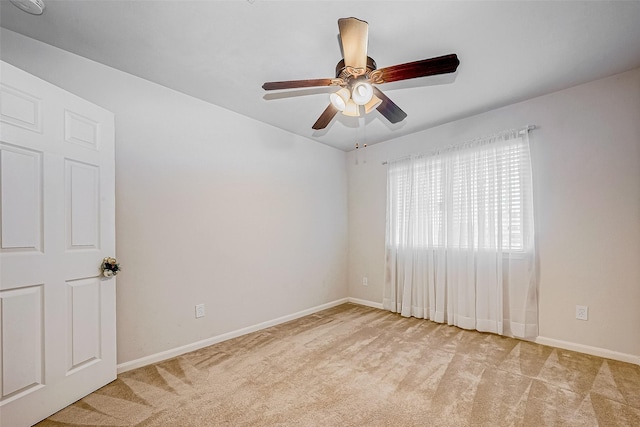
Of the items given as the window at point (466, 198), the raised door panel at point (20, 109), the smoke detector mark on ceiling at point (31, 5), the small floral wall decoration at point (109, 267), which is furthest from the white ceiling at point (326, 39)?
the small floral wall decoration at point (109, 267)

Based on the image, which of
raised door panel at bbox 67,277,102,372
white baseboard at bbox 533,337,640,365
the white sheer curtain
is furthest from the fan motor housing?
white baseboard at bbox 533,337,640,365

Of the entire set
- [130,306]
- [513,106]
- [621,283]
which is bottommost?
[130,306]

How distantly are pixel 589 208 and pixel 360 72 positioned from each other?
2487 millimetres

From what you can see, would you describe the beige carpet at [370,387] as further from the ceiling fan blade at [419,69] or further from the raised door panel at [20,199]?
the ceiling fan blade at [419,69]

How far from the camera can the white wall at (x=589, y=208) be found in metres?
2.31

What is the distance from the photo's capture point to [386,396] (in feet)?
6.16

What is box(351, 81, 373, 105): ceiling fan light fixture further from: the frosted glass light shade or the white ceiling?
the white ceiling

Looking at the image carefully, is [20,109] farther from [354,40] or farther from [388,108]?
[388,108]

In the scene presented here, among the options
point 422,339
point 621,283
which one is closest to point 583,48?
point 621,283

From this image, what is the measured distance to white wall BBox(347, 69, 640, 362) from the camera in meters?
2.31

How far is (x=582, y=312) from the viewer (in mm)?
2494

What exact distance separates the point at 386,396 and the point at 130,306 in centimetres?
211

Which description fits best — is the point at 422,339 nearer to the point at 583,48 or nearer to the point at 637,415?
the point at 637,415

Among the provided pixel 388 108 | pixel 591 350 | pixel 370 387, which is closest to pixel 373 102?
pixel 388 108
